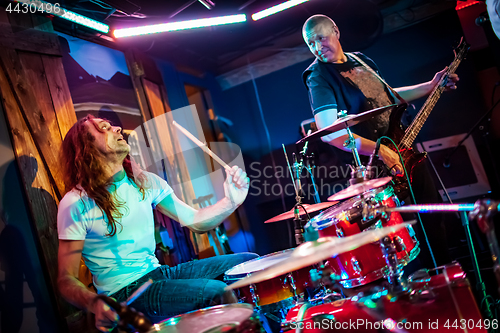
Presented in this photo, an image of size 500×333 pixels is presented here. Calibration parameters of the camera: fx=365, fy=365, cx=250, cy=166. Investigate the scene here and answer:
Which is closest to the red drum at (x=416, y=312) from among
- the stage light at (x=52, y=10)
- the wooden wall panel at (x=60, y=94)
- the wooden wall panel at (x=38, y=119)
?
the wooden wall panel at (x=38, y=119)

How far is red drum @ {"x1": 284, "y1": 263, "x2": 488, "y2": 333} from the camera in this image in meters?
1.32

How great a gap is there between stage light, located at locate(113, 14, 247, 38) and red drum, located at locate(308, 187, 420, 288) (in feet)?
8.45

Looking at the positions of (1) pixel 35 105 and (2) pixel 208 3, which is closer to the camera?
(1) pixel 35 105

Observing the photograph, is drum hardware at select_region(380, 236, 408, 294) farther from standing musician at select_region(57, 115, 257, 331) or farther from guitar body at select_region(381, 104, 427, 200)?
guitar body at select_region(381, 104, 427, 200)

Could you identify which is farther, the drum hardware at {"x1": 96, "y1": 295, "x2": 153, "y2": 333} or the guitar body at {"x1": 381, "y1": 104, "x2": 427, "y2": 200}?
the guitar body at {"x1": 381, "y1": 104, "x2": 427, "y2": 200}

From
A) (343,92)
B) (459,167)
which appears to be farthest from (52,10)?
(459,167)

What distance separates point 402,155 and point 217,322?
2.12m

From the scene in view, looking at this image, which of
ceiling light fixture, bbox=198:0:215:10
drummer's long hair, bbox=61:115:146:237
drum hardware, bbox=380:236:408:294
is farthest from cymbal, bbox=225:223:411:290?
ceiling light fixture, bbox=198:0:215:10

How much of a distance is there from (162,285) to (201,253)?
243 cm

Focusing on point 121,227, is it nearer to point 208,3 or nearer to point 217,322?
point 217,322

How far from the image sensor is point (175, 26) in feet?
12.3

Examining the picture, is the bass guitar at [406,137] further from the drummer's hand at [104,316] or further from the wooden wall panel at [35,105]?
the wooden wall panel at [35,105]

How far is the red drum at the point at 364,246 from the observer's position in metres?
2.06

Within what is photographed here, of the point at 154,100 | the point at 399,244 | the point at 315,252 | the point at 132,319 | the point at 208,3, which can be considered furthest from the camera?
the point at 154,100
